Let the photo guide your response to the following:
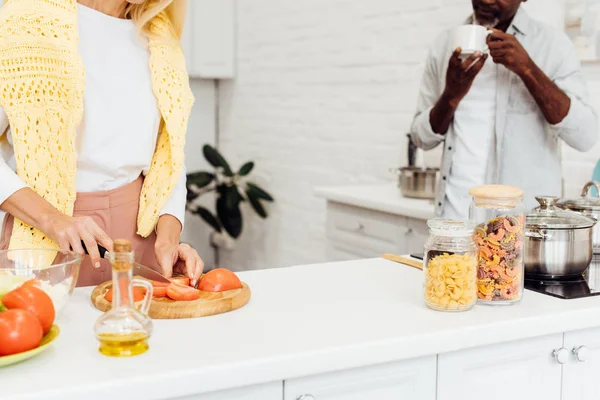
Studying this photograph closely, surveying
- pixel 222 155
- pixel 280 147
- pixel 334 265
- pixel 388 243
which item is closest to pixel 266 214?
pixel 280 147

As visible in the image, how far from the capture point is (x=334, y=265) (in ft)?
6.37

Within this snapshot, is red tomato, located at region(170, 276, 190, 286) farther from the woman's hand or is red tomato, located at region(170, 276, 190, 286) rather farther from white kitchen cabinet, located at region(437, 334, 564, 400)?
white kitchen cabinet, located at region(437, 334, 564, 400)

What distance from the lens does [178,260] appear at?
1783mm

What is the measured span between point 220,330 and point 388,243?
1851 millimetres

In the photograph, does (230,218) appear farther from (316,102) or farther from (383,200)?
(383,200)

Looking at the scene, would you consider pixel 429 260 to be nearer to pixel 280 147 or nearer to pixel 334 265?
pixel 334 265

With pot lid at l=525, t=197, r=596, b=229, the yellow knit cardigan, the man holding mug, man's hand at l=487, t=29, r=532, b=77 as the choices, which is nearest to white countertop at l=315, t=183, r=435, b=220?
the man holding mug

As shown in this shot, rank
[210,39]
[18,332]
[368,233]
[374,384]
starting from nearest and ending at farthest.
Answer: [18,332] < [374,384] < [368,233] < [210,39]

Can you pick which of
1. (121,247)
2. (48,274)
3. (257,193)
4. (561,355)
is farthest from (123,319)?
(257,193)

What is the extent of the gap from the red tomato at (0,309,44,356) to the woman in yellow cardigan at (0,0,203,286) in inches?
14.0

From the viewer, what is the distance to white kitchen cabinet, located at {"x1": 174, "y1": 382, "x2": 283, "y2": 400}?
1227 millimetres

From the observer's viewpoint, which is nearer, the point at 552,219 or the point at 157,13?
the point at 552,219

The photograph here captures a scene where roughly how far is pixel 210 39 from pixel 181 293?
390cm

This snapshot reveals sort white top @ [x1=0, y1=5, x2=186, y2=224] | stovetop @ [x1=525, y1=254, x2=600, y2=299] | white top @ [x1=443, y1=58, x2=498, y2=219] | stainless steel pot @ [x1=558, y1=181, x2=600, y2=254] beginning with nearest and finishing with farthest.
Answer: stovetop @ [x1=525, y1=254, x2=600, y2=299] → white top @ [x1=0, y1=5, x2=186, y2=224] → stainless steel pot @ [x1=558, y1=181, x2=600, y2=254] → white top @ [x1=443, y1=58, x2=498, y2=219]
